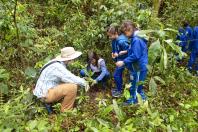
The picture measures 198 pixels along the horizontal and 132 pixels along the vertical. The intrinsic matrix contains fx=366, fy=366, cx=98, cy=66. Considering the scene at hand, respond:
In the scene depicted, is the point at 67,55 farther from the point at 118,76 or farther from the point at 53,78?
the point at 118,76

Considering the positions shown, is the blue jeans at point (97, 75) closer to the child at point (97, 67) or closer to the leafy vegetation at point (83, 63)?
the child at point (97, 67)

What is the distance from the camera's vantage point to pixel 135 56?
5.15m

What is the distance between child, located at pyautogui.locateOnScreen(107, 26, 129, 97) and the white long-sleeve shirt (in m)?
0.88

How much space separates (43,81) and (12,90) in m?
0.68

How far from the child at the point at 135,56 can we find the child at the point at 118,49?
12.3 inches

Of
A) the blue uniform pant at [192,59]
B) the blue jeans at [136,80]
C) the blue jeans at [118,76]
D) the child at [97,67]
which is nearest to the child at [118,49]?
the blue jeans at [118,76]

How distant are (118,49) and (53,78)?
1.27 m

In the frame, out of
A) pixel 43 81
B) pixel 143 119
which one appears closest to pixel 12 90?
pixel 43 81

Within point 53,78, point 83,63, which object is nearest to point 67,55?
point 53,78

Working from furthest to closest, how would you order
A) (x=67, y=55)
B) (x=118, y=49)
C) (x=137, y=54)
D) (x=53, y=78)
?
1. (x=118, y=49)
2. (x=67, y=55)
3. (x=53, y=78)
4. (x=137, y=54)

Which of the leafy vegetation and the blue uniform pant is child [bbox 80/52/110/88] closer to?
the leafy vegetation

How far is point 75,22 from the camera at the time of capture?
7.57m

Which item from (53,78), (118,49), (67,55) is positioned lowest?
(53,78)

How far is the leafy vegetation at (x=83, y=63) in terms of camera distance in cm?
419
